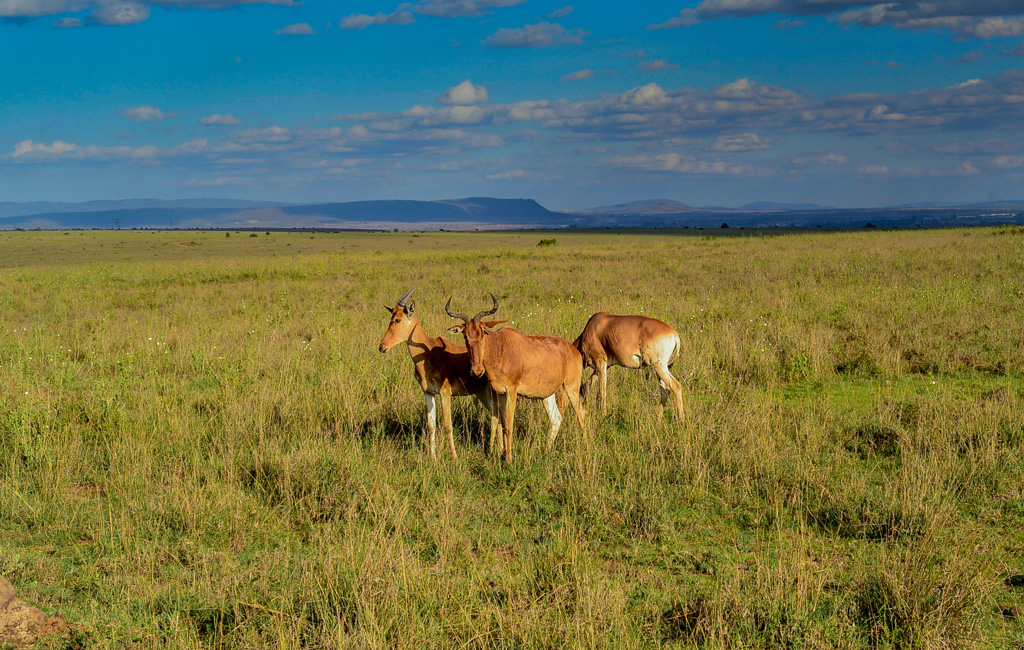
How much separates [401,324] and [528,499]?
2.55 m

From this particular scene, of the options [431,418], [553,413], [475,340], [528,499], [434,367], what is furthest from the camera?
[553,413]

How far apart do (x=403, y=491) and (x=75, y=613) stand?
2.89 metres

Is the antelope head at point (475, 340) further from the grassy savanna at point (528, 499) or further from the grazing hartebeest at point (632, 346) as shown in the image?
the grazing hartebeest at point (632, 346)

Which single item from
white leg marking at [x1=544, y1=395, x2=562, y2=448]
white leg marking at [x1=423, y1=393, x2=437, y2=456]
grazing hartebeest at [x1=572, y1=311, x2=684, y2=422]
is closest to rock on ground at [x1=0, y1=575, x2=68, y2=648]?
white leg marking at [x1=423, y1=393, x2=437, y2=456]

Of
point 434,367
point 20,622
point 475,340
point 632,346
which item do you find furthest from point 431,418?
point 20,622

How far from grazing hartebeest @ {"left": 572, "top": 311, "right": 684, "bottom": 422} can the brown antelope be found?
1.94 meters

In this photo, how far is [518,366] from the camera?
838 centimetres

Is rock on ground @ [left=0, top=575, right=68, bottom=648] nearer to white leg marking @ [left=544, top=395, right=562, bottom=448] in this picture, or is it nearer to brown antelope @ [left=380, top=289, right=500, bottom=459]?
brown antelope @ [left=380, top=289, right=500, bottom=459]

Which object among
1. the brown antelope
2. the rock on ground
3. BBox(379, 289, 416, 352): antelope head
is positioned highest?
BBox(379, 289, 416, 352): antelope head

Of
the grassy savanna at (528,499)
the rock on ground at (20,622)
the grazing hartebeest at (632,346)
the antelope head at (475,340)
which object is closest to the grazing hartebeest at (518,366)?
the antelope head at (475,340)

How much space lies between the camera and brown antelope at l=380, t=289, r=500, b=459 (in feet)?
27.9

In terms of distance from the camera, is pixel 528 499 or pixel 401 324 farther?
pixel 401 324

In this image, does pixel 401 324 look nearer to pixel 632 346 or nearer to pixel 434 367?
pixel 434 367

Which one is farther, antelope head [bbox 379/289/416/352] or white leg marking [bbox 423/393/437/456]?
antelope head [bbox 379/289/416/352]
